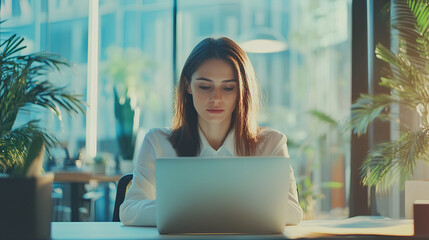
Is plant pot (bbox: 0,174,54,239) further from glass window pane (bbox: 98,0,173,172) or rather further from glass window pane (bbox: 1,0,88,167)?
glass window pane (bbox: 98,0,173,172)

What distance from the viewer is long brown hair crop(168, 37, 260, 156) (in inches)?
85.0

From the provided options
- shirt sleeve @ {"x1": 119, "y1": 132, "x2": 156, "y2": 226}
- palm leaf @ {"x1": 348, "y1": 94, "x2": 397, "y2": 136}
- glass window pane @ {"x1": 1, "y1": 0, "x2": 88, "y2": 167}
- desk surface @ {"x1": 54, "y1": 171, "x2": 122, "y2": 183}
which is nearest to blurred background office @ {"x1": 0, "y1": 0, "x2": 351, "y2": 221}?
glass window pane @ {"x1": 1, "y1": 0, "x2": 88, "y2": 167}

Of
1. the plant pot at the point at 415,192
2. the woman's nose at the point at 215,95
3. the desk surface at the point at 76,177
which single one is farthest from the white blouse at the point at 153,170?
the desk surface at the point at 76,177

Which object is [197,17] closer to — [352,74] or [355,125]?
[352,74]

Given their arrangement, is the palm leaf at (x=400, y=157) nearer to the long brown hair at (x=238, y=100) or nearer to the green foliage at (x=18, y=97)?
the long brown hair at (x=238, y=100)

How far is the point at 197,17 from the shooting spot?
6.31m

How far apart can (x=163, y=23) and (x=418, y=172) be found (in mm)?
3747

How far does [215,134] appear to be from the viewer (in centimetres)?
223

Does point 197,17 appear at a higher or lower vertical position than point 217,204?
higher

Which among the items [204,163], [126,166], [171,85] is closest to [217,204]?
[204,163]

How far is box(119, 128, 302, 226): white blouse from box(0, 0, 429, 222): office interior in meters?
3.32

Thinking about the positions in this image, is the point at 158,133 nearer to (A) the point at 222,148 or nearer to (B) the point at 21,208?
(A) the point at 222,148

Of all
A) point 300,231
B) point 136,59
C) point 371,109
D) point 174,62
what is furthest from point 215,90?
point 136,59

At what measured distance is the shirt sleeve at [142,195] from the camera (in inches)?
62.1
